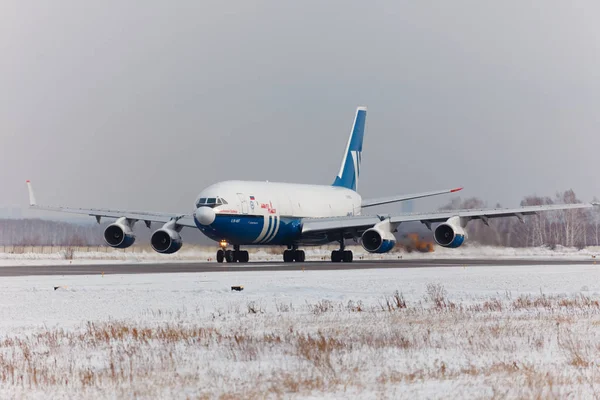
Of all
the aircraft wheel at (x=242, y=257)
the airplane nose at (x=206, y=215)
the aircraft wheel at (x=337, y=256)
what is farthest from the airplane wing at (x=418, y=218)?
the airplane nose at (x=206, y=215)

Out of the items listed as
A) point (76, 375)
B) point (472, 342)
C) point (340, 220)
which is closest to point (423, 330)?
point (472, 342)

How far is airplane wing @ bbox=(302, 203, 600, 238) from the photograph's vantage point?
4462 cm

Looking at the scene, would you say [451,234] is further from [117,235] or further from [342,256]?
[117,235]

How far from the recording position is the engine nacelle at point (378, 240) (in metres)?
43.5

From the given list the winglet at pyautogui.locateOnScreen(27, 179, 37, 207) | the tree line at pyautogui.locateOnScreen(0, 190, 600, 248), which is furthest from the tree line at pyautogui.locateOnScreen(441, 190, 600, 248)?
Answer: the winglet at pyautogui.locateOnScreen(27, 179, 37, 207)

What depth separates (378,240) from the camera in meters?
43.7

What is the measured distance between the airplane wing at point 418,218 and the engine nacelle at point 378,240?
92 centimetres

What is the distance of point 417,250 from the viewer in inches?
2088

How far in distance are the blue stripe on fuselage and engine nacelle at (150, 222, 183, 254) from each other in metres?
1.81

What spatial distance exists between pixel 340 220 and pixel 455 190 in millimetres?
8399

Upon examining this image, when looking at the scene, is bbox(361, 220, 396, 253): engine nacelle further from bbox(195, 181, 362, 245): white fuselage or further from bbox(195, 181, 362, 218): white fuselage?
bbox(195, 181, 362, 218): white fuselage

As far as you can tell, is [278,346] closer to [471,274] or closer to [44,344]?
[44,344]

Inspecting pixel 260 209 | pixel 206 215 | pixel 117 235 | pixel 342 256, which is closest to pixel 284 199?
pixel 260 209

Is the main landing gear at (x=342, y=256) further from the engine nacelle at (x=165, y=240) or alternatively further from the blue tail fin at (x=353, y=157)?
the blue tail fin at (x=353, y=157)
